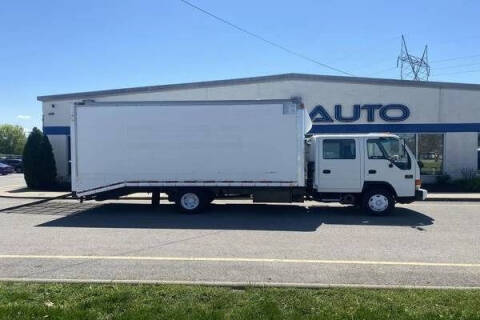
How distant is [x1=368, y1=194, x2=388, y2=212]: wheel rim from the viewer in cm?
1227

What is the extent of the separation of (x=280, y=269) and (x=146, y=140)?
23.6 ft

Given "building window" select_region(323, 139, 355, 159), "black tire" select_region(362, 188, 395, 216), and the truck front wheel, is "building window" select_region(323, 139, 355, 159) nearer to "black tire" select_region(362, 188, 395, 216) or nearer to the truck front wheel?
"black tire" select_region(362, 188, 395, 216)

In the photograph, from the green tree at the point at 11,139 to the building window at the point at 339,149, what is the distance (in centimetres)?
11256

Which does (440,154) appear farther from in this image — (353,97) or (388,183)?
(388,183)

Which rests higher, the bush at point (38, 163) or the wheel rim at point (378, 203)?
the bush at point (38, 163)

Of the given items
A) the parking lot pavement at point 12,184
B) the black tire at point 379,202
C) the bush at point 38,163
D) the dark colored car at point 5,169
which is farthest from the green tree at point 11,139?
the black tire at point 379,202

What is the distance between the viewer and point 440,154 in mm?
20875

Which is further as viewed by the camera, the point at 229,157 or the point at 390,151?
the point at 229,157

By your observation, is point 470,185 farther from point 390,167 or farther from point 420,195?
point 390,167

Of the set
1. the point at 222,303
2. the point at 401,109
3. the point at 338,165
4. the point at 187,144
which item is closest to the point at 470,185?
the point at 401,109

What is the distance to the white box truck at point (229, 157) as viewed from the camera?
1227cm

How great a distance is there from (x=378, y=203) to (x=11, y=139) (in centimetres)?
12027

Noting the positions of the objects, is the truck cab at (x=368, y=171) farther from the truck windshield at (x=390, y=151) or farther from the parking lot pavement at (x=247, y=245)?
the parking lot pavement at (x=247, y=245)

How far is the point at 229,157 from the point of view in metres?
12.6
